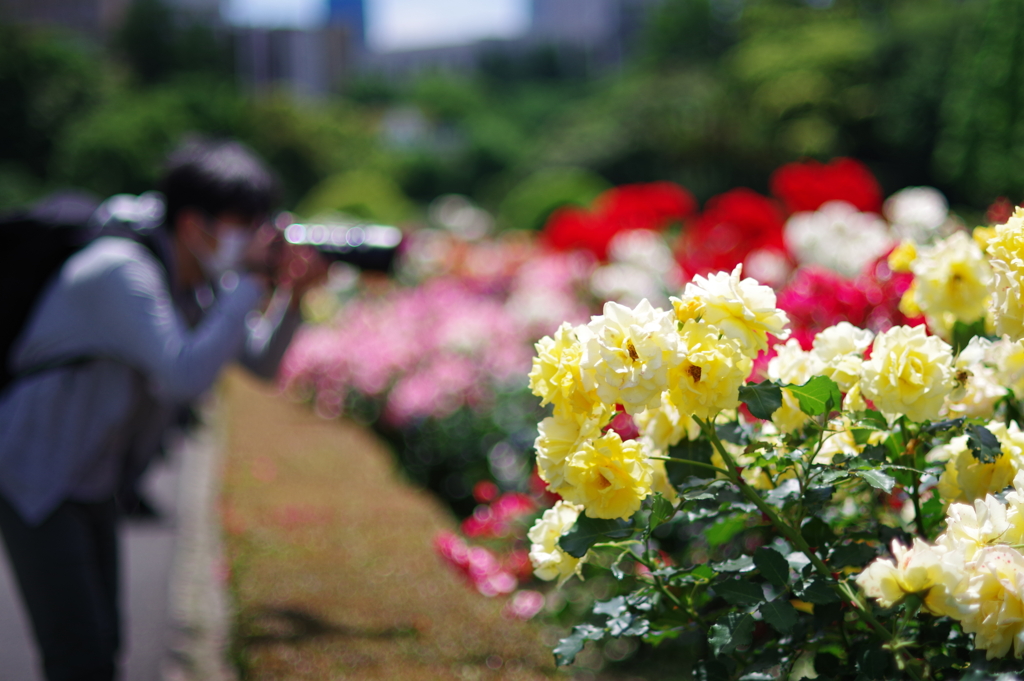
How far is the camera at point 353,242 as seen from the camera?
9.32 ft

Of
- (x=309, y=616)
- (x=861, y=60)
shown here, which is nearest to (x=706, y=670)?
(x=309, y=616)

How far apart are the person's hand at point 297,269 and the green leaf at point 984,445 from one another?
179cm

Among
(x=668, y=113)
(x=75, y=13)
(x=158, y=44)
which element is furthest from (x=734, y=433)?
(x=75, y=13)

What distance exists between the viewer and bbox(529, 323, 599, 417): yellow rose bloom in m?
1.13

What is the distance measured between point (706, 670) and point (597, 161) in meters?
39.2

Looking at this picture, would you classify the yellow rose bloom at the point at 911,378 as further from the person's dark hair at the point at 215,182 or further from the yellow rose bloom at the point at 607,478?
the person's dark hair at the point at 215,182

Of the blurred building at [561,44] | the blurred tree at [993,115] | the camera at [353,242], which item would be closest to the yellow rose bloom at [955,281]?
the camera at [353,242]

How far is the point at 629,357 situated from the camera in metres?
1.08

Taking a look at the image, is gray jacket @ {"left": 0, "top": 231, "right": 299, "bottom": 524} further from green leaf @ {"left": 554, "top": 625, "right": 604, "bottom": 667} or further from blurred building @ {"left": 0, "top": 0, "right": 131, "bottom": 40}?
blurred building @ {"left": 0, "top": 0, "right": 131, "bottom": 40}

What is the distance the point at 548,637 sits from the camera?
10.7 feet

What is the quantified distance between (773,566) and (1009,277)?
457 mm

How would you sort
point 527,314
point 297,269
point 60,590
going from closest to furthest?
point 60,590, point 297,269, point 527,314

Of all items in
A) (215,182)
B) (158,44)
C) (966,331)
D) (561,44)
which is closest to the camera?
(966,331)

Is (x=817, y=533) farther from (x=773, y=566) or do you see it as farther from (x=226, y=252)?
(x=226, y=252)
